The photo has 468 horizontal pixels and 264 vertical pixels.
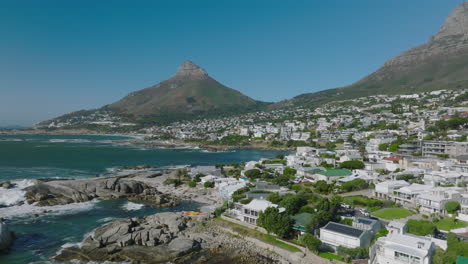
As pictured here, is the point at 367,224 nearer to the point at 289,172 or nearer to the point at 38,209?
the point at 289,172

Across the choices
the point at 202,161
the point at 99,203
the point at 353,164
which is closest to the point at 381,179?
the point at 353,164

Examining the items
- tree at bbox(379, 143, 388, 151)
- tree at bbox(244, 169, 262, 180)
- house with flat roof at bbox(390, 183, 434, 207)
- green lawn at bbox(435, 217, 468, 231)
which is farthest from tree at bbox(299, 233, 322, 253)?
tree at bbox(379, 143, 388, 151)

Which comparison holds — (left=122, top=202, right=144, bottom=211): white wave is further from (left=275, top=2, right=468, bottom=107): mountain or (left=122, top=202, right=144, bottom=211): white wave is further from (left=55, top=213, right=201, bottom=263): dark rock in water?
(left=275, top=2, right=468, bottom=107): mountain

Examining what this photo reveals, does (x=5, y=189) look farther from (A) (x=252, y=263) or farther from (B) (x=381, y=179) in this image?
(B) (x=381, y=179)

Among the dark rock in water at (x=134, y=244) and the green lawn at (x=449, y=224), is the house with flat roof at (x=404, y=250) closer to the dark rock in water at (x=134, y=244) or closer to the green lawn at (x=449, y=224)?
the green lawn at (x=449, y=224)

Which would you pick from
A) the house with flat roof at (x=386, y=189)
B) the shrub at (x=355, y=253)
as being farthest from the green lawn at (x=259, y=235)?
the house with flat roof at (x=386, y=189)

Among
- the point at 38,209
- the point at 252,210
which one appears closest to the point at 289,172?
the point at 252,210
